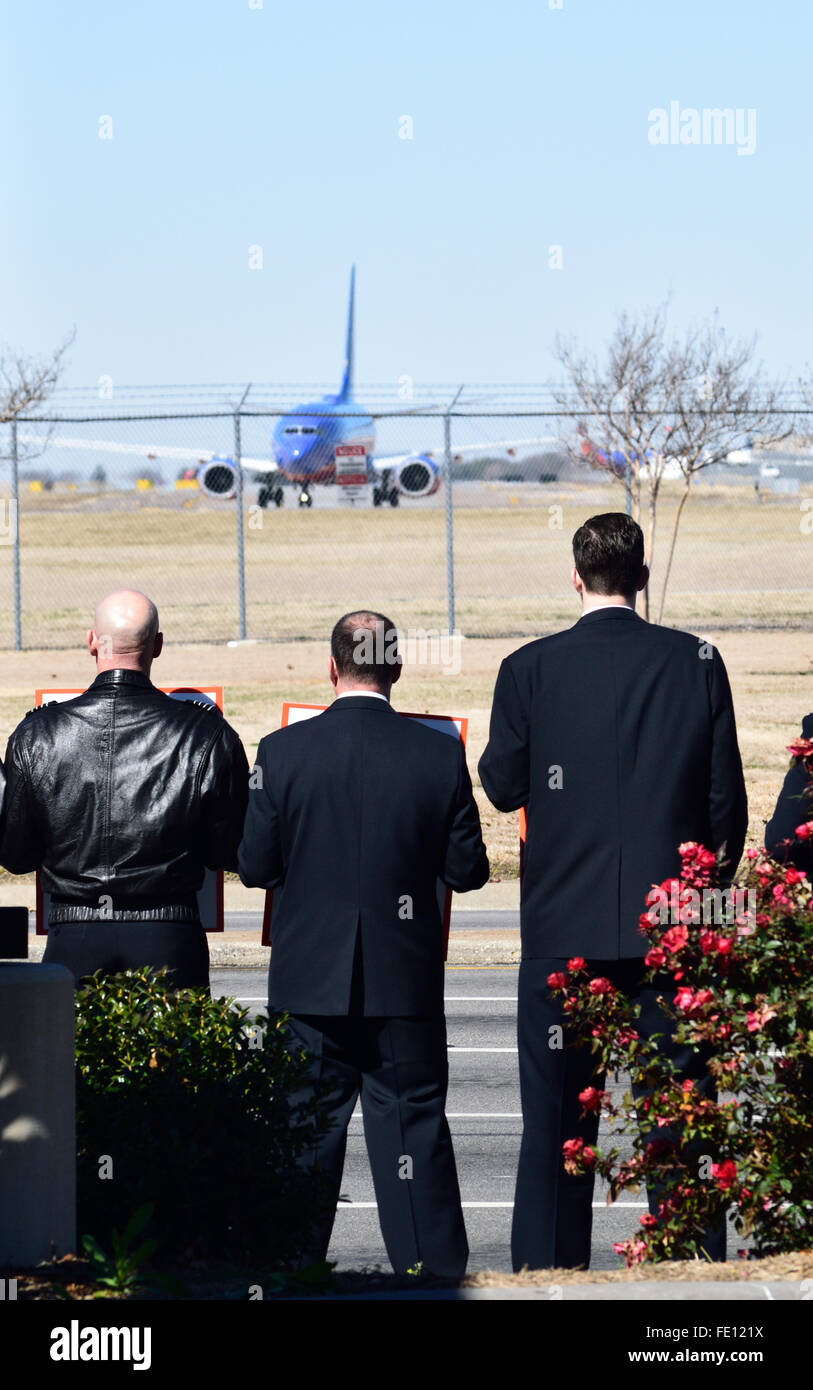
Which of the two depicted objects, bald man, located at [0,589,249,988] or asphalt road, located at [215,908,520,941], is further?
asphalt road, located at [215,908,520,941]

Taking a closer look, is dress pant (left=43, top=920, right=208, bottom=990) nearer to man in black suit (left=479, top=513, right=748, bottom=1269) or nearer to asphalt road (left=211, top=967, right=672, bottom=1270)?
man in black suit (left=479, top=513, right=748, bottom=1269)

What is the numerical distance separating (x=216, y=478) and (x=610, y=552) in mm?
29375

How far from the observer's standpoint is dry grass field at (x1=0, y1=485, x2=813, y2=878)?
19531 mm

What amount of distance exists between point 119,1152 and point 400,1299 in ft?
3.04

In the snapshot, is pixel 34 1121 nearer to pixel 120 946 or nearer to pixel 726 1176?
pixel 120 946

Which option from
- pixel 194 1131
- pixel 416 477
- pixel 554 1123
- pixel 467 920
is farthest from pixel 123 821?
pixel 416 477

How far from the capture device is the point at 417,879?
479 cm

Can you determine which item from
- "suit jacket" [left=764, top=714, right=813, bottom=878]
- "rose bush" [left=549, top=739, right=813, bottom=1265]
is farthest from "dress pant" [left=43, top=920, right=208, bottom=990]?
"suit jacket" [left=764, top=714, right=813, bottom=878]

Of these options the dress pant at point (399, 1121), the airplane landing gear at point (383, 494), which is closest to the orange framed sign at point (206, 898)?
the dress pant at point (399, 1121)

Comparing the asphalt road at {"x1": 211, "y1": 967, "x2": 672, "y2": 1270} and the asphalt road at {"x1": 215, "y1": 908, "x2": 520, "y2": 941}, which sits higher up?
the asphalt road at {"x1": 211, "y1": 967, "x2": 672, "y2": 1270}

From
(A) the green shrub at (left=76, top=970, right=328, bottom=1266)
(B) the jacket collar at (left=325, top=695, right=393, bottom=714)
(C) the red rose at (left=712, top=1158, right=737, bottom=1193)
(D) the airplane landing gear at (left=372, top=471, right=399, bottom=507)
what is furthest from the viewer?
(D) the airplane landing gear at (left=372, top=471, right=399, bottom=507)

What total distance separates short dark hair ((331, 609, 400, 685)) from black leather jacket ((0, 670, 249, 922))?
41 centimetres
